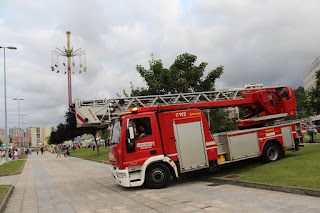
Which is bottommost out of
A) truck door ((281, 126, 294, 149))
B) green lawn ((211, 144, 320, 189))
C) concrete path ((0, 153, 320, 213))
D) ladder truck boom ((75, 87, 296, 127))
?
concrete path ((0, 153, 320, 213))

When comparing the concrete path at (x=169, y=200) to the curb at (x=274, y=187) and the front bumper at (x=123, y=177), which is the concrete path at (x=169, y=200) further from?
the front bumper at (x=123, y=177)

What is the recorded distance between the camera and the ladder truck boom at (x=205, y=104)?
9499 mm

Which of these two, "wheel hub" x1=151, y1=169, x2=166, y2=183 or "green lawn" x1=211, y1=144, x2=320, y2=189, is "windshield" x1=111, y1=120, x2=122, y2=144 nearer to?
"wheel hub" x1=151, y1=169, x2=166, y2=183

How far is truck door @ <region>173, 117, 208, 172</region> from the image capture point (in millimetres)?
9016

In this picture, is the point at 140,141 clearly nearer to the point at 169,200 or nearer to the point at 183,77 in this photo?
the point at 169,200

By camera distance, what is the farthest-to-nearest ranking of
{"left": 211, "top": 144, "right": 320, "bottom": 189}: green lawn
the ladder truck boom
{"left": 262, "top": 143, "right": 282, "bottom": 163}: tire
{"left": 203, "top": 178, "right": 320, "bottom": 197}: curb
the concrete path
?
{"left": 262, "top": 143, "right": 282, "bottom": 163}: tire
the ladder truck boom
{"left": 211, "top": 144, "right": 320, "bottom": 189}: green lawn
{"left": 203, "top": 178, "right": 320, "bottom": 197}: curb
the concrete path

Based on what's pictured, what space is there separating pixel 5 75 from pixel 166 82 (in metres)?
16.1

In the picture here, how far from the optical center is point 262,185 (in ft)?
24.3

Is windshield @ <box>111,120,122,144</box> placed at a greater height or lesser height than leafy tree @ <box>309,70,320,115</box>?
lesser

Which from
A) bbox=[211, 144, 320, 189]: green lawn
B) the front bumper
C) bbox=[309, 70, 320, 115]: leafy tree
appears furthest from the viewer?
bbox=[309, 70, 320, 115]: leafy tree

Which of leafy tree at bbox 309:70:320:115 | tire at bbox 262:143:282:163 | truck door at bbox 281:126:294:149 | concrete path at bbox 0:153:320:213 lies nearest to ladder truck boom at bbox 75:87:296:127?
truck door at bbox 281:126:294:149

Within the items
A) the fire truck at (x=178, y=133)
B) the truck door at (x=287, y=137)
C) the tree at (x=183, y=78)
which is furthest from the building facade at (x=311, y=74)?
the fire truck at (x=178, y=133)

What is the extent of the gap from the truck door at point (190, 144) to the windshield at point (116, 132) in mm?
1929

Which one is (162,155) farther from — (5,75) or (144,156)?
(5,75)
